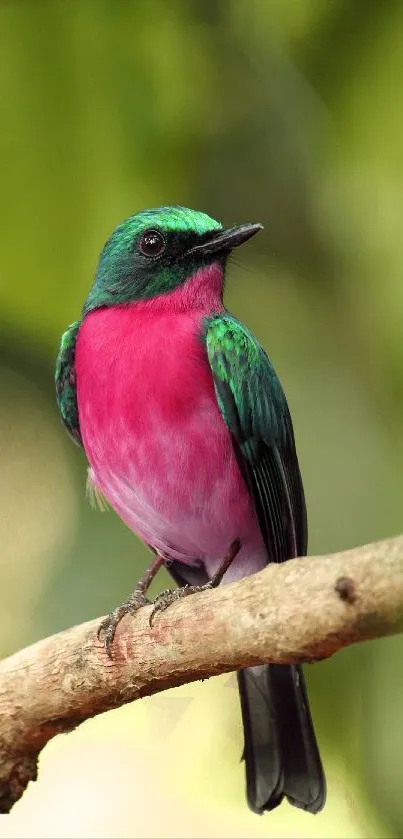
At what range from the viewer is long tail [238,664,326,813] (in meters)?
1.95

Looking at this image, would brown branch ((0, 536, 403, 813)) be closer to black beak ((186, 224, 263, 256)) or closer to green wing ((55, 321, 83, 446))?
green wing ((55, 321, 83, 446))

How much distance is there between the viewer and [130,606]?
189 cm

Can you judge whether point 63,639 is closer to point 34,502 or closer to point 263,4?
point 34,502

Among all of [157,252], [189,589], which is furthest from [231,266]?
[189,589]

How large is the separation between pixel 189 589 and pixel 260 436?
0.96 ft

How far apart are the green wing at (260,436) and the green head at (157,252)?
14cm

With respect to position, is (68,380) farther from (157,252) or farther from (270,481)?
(270,481)

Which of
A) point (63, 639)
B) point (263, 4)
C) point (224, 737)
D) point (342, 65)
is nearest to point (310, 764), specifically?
point (224, 737)

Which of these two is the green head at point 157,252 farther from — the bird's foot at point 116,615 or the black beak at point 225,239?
the bird's foot at point 116,615

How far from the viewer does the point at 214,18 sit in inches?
86.0

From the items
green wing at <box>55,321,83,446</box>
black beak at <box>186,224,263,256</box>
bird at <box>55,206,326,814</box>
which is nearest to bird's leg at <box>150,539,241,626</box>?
bird at <box>55,206,326,814</box>

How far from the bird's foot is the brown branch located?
1 centimetres

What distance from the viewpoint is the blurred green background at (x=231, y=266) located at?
6.17 feet

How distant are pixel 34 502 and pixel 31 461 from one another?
79 mm
